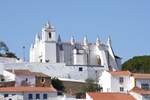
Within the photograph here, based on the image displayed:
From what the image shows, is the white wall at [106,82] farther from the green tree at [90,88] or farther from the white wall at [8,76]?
the white wall at [8,76]

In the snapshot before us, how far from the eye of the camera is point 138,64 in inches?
3775

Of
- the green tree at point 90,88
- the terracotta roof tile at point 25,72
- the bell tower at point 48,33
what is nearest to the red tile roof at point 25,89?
the terracotta roof tile at point 25,72

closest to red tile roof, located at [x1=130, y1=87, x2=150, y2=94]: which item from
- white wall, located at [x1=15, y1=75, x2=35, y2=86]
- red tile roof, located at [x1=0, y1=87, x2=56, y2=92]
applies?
red tile roof, located at [x1=0, y1=87, x2=56, y2=92]

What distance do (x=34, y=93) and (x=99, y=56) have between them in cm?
2709

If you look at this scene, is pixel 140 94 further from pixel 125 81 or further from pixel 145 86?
pixel 125 81

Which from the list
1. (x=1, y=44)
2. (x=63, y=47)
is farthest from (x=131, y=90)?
(x=1, y=44)

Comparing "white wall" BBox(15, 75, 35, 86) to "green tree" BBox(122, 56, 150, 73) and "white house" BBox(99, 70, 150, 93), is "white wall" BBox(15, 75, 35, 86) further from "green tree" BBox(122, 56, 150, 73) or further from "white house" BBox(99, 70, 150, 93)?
"green tree" BBox(122, 56, 150, 73)

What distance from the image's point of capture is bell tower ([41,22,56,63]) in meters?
86.0

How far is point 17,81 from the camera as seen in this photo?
69938 mm

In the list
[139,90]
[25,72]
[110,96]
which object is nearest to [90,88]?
[139,90]

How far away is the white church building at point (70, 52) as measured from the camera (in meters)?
86.6

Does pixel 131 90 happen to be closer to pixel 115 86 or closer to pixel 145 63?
pixel 115 86

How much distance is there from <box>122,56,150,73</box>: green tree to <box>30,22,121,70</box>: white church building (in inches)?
118

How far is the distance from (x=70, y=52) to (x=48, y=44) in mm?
3745
